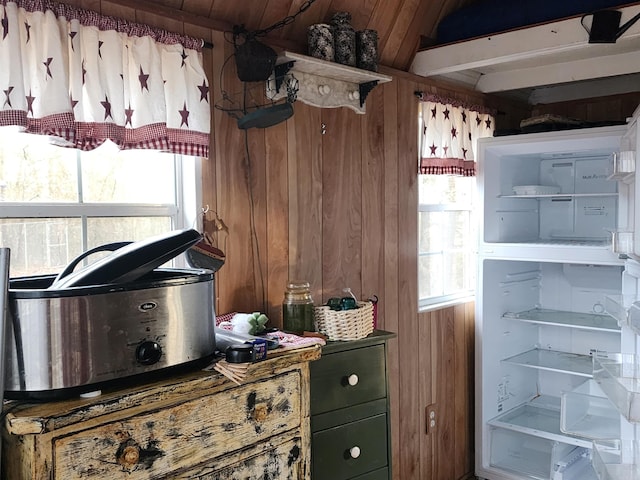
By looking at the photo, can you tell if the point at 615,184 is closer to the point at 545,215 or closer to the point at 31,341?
the point at 545,215

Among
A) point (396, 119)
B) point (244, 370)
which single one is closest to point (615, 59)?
point (396, 119)

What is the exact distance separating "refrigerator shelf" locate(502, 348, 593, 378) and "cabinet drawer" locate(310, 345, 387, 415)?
1541 mm

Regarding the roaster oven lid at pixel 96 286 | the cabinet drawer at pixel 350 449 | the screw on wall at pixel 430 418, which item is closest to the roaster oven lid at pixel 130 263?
the roaster oven lid at pixel 96 286

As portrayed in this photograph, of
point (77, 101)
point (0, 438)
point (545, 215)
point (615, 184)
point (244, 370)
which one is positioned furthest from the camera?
point (545, 215)

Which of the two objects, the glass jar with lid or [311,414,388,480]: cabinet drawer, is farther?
the glass jar with lid

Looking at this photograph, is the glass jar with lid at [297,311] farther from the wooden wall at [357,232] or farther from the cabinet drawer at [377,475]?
the cabinet drawer at [377,475]

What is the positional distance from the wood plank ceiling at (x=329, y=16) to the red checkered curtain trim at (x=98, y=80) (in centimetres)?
14

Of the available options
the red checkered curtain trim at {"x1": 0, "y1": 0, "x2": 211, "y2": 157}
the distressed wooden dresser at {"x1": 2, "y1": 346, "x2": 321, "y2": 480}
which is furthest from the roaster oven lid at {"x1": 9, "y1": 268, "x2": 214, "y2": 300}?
the red checkered curtain trim at {"x1": 0, "y1": 0, "x2": 211, "y2": 157}

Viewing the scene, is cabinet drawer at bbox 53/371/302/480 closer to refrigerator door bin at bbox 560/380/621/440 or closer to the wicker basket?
the wicker basket

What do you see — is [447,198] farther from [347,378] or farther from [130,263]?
[130,263]

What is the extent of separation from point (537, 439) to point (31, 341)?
303cm

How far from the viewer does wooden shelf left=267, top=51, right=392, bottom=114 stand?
89.0 inches

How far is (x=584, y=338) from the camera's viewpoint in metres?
3.54

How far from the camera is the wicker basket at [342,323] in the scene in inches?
83.4
